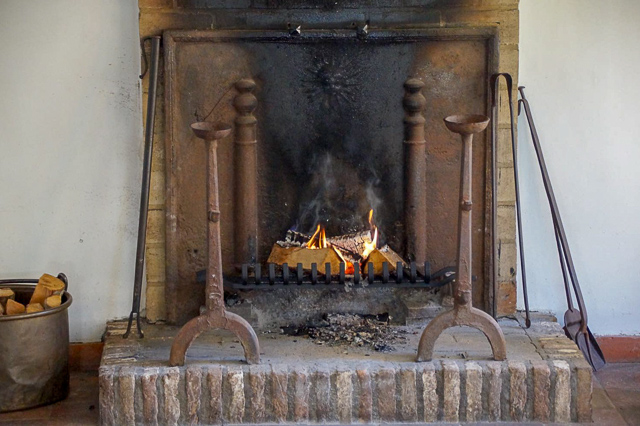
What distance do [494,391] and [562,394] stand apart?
26cm

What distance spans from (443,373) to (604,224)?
1.22 meters

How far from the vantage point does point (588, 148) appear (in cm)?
377

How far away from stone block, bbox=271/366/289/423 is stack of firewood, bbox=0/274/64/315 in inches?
38.6

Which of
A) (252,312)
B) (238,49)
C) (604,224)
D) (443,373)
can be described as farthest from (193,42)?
(604,224)

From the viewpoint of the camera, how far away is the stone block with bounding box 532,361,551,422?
3.14m

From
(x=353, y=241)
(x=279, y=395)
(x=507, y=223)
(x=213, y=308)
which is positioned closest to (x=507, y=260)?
(x=507, y=223)

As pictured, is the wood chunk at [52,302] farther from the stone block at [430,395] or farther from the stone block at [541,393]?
the stone block at [541,393]

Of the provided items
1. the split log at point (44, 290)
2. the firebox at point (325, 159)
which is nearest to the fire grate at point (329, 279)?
the firebox at point (325, 159)

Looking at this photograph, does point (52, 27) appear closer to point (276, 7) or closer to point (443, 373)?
point (276, 7)

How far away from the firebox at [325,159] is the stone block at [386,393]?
537 mm

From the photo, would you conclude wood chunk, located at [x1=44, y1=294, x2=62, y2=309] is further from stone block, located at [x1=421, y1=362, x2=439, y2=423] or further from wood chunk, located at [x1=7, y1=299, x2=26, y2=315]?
stone block, located at [x1=421, y1=362, x2=439, y2=423]

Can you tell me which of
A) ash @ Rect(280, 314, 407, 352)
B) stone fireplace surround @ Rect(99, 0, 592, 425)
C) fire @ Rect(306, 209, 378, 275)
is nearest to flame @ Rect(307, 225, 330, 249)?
fire @ Rect(306, 209, 378, 275)

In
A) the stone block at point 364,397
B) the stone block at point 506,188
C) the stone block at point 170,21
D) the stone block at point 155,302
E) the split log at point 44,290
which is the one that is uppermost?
the stone block at point 170,21

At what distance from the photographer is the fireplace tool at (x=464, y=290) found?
310cm
